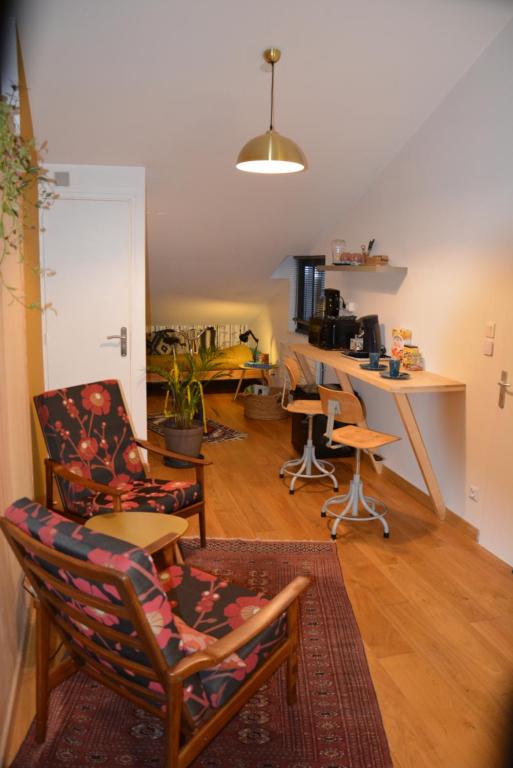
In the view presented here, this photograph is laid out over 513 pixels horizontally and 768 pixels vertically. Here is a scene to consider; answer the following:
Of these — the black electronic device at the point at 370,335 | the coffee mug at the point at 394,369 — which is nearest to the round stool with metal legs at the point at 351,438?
the coffee mug at the point at 394,369

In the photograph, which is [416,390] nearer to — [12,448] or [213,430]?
[12,448]

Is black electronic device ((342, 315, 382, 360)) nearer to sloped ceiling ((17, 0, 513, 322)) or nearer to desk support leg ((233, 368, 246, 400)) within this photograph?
sloped ceiling ((17, 0, 513, 322))

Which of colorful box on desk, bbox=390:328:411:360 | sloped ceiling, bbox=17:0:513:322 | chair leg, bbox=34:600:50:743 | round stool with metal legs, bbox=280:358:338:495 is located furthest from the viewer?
round stool with metal legs, bbox=280:358:338:495

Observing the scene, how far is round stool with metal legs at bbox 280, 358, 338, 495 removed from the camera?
4281 mm

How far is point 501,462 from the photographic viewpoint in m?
3.30

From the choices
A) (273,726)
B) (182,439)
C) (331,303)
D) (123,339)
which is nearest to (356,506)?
(182,439)

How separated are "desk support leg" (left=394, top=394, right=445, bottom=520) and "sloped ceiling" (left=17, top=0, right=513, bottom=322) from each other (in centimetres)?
190

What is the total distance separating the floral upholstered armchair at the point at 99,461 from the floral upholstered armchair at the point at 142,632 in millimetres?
928

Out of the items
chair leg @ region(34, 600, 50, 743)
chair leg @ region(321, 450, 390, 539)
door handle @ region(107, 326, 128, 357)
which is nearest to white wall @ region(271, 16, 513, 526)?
chair leg @ region(321, 450, 390, 539)

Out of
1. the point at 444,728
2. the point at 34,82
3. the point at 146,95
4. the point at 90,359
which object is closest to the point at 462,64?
the point at 146,95

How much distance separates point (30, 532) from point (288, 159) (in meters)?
2.08

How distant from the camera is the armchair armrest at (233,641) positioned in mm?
1523

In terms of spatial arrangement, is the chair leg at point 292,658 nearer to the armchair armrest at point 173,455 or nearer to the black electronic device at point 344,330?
the armchair armrest at point 173,455

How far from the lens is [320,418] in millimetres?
4891
